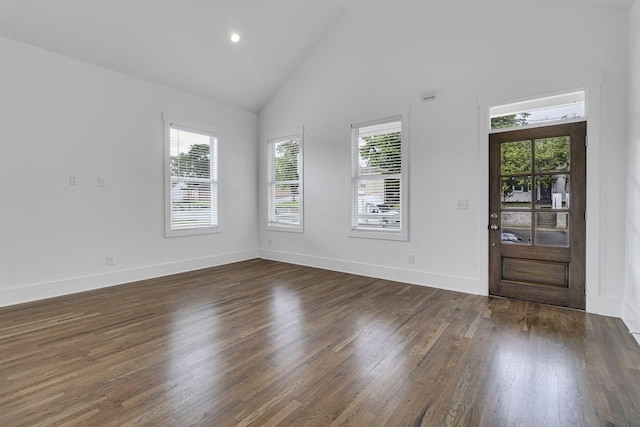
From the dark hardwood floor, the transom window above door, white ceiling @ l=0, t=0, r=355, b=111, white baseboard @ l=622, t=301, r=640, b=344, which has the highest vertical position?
white ceiling @ l=0, t=0, r=355, b=111

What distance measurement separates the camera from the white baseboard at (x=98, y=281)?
3.72m

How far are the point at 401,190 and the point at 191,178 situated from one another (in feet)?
11.5

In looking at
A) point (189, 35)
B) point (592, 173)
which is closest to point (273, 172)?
point (189, 35)

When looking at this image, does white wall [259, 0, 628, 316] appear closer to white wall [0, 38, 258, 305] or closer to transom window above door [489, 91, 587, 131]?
transom window above door [489, 91, 587, 131]

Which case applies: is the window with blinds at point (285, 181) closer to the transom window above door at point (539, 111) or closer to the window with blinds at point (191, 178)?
the window with blinds at point (191, 178)

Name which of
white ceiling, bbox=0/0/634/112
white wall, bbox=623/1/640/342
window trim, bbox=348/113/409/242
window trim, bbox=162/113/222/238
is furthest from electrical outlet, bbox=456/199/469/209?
window trim, bbox=162/113/222/238

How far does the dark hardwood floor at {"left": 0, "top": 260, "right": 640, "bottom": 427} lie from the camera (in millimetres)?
1769

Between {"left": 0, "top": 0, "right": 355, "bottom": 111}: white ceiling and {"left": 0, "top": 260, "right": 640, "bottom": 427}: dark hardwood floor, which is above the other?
{"left": 0, "top": 0, "right": 355, "bottom": 111}: white ceiling

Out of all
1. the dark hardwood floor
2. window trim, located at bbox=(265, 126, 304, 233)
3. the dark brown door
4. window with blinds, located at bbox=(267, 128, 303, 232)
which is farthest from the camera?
window with blinds, located at bbox=(267, 128, 303, 232)

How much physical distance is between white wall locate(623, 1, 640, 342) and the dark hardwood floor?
254 millimetres

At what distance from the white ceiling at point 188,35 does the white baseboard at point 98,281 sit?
9.46 ft

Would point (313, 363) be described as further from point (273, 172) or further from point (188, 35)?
point (273, 172)

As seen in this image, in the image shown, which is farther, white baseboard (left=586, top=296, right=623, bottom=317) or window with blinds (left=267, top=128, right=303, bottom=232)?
window with blinds (left=267, top=128, right=303, bottom=232)

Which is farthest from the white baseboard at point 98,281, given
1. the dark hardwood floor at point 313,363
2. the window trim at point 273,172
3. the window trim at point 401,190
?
the window trim at point 401,190
